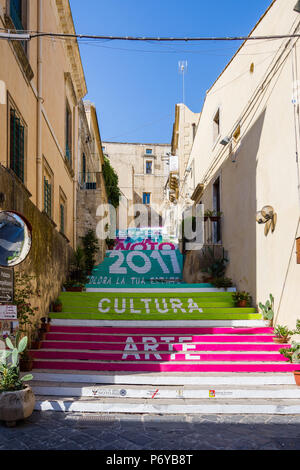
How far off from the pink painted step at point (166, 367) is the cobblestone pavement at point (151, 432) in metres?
1.53

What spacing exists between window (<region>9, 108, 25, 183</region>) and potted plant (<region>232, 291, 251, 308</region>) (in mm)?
5999

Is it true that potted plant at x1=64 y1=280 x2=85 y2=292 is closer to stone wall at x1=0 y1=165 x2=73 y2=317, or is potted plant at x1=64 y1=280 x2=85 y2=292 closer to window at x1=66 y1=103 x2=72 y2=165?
stone wall at x1=0 y1=165 x2=73 y2=317

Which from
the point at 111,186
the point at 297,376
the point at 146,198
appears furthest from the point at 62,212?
the point at 146,198

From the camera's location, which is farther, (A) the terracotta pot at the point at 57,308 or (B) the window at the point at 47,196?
(B) the window at the point at 47,196

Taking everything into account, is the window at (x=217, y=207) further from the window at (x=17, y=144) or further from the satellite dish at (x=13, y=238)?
the satellite dish at (x=13, y=238)

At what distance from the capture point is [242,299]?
10.5m

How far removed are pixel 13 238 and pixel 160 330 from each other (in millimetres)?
4362

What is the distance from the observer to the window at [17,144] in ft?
26.9

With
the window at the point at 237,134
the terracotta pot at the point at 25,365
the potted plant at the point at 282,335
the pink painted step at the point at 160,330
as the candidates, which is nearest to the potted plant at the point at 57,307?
the pink painted step at the point at 160,330

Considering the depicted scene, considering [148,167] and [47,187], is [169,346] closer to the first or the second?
[47,187]

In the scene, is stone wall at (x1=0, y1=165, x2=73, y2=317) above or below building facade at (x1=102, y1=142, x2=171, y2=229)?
below

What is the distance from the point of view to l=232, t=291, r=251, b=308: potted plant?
10477 mm

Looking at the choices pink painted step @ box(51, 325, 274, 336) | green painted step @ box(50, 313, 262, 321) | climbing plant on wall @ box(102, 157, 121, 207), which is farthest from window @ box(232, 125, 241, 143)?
climbing plant on wall @ box(102, 157, 121, 207)
